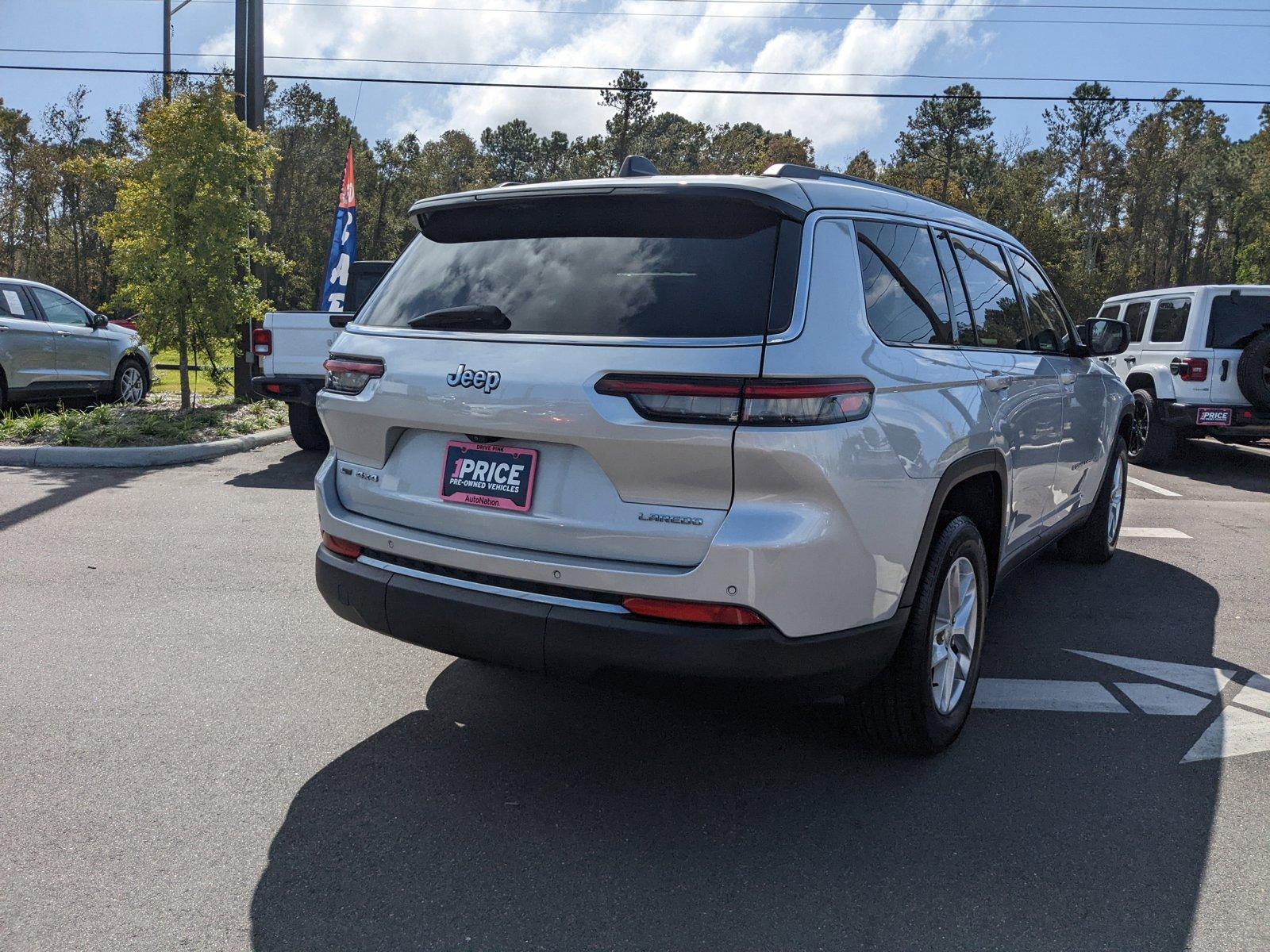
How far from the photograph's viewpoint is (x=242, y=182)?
12.6 metres

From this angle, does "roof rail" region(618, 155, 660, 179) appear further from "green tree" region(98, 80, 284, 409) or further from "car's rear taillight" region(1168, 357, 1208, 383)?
"green tree" region(98, 80, 284, 409)

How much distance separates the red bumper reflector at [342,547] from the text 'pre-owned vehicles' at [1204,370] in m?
9.18

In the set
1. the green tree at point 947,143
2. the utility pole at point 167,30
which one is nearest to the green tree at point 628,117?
the green tree at point 947,143

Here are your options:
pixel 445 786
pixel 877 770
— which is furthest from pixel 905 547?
pixel 445 786

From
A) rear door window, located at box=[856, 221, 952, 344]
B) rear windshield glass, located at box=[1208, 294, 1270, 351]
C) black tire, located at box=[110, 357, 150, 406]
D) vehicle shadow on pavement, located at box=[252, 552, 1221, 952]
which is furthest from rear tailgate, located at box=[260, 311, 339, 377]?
rear windshield glass, located at box=[1208, 294, 1270, 351]

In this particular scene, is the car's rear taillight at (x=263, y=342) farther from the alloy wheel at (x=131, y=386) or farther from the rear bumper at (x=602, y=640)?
the rear bumper at (x=602, y=640)

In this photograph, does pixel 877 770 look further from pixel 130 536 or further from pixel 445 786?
pixel 130 536

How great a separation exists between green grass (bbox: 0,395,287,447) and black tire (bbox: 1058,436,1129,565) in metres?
8.22

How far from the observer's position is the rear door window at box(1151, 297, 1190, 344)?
37.6 feet

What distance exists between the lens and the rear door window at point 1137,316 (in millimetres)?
12312

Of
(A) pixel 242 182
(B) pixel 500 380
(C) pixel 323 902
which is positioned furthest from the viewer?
(A) pixel 242 182

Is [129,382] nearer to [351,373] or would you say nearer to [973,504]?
[351,373]

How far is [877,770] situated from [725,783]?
53 centimetres

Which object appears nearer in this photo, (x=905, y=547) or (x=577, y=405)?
(x=577, y=405)
